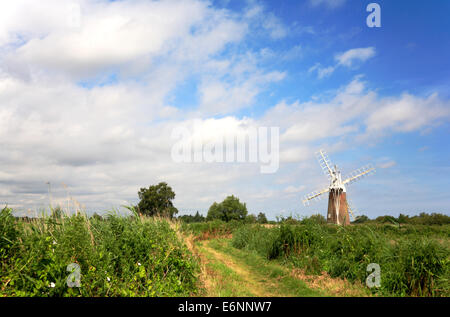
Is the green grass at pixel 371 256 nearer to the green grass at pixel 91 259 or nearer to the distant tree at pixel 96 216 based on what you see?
the green grass at pixel 91 259

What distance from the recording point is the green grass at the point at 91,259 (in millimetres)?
5902

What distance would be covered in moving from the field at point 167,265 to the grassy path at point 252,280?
1.1 inches

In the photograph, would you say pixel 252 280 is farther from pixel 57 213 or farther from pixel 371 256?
pixel 57 213

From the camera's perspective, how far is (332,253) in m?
10.4

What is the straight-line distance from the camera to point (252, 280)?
9664 mm

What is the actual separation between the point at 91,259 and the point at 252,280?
492 centimetres

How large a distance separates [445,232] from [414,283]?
1364 centimetres

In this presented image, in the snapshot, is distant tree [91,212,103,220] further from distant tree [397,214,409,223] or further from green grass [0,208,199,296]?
distant tree [397,214,409,223]

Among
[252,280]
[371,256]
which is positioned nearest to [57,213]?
[252,280]

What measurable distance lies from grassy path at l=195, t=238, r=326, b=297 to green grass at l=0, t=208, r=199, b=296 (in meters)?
0.60

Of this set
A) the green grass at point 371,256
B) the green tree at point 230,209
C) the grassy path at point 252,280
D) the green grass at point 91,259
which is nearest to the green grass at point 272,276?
the grassy path at point 252,280

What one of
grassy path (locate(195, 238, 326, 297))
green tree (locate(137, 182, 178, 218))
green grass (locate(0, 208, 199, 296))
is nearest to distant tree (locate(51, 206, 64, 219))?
green grass (locate(0, 208, 199, 296))
